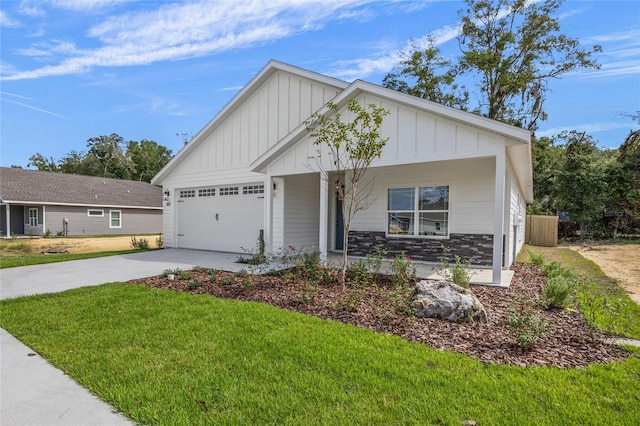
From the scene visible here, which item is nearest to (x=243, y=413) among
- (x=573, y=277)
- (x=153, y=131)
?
(x=573, y=277)

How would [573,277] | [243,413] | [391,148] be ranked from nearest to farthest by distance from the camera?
[243,413] < [573,277] < [391,148]

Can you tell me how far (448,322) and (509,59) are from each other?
2201cm

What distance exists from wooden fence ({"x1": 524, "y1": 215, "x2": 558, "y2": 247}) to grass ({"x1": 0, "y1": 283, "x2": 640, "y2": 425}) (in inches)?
682

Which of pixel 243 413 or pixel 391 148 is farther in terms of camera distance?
pixel 391 148

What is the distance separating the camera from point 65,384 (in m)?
2.89

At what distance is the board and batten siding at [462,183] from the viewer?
8.37 m

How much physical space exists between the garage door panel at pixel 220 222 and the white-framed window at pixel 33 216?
1545cm

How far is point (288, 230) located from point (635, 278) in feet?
31.3

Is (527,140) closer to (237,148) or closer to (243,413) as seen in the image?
(243,413)

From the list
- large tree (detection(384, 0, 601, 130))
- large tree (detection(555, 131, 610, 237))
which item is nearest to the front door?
large tree (detection(384, 0, 601, 130))

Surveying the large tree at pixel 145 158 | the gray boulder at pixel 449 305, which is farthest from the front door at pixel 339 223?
the large tree at pixel 145 158

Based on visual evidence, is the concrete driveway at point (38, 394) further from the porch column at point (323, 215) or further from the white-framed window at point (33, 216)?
the white-framed window at point (33, 216)

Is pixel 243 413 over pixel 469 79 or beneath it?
beneath

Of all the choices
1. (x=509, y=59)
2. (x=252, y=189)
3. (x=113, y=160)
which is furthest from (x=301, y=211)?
(x=113, y=160)
